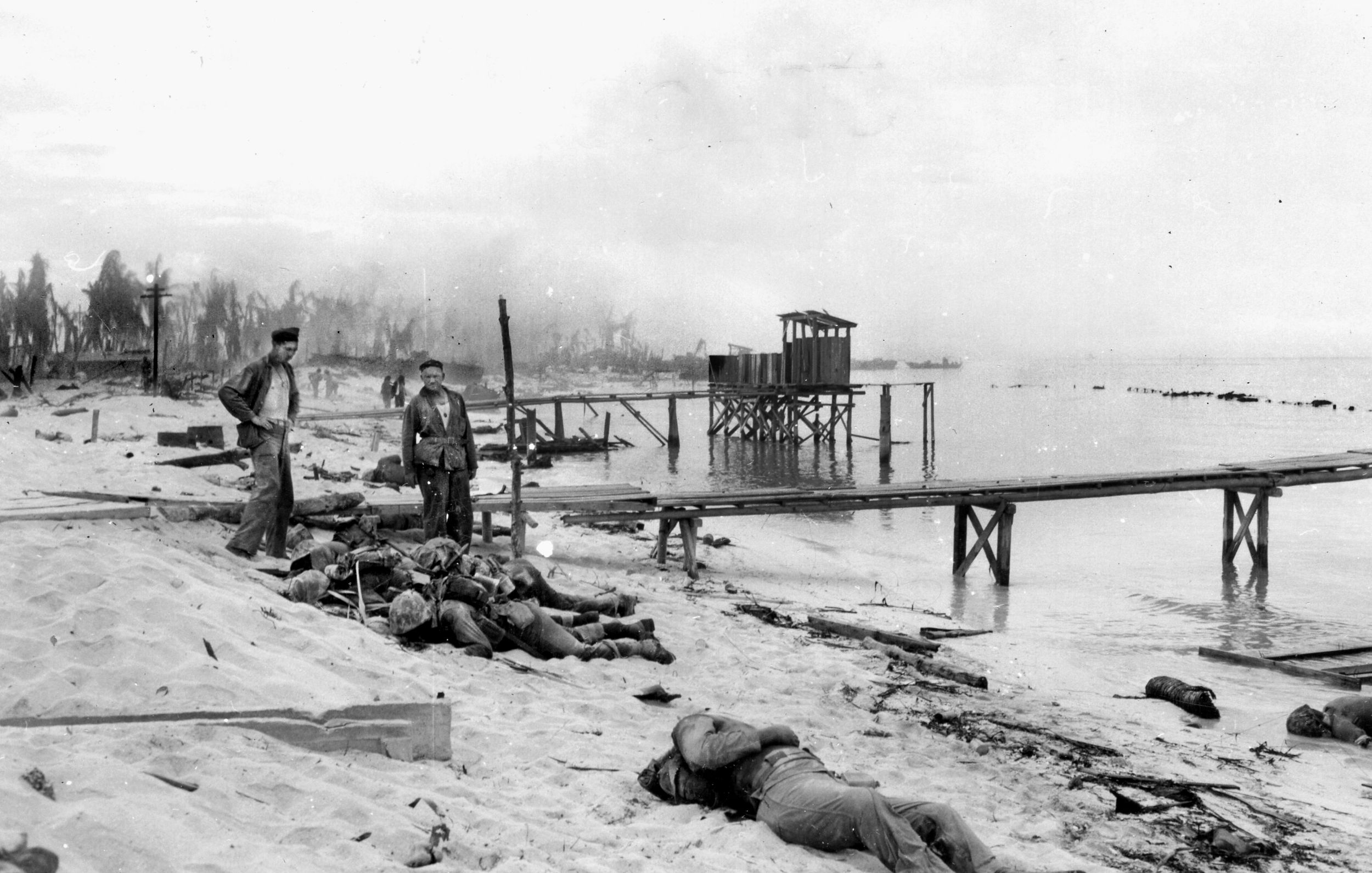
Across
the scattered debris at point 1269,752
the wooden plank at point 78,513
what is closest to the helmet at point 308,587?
the wooden plank at point 78,513

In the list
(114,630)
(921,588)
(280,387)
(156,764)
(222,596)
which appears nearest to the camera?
(156,764)

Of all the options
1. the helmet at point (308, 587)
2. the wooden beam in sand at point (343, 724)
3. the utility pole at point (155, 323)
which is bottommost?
the wooden beam in sand at point (343, 724)

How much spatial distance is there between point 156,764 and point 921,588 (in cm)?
1191

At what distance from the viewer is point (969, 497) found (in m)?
14.7

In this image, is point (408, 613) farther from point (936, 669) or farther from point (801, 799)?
point (936, 669)

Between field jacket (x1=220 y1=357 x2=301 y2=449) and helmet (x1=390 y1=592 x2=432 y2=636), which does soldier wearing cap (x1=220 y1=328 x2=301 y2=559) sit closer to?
field jacket (x1=220 y1=357 x2=301 y2=449)

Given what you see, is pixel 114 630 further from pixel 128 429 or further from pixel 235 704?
pixel 128 429

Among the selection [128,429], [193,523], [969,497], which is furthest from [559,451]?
[193,523]

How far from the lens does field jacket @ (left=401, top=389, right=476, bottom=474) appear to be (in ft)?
29.7

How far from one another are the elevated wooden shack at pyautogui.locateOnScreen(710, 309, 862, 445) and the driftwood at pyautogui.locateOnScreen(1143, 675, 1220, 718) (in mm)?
27305

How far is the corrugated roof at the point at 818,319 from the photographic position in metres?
35.0

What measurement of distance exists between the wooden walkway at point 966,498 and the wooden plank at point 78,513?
4.63 metres

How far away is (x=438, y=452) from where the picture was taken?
356 inches

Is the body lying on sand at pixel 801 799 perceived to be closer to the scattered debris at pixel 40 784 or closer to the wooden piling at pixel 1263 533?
the scattered debris at pixel 40 784
